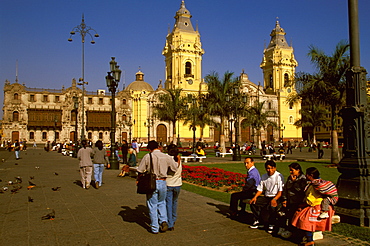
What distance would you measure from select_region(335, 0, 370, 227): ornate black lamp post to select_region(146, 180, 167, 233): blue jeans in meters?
3.26

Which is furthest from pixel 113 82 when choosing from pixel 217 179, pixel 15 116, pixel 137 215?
pixel 15 116

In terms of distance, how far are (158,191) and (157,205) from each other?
0.27 m

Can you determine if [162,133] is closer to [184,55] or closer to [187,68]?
[187,68]

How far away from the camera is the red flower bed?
11.2 metres

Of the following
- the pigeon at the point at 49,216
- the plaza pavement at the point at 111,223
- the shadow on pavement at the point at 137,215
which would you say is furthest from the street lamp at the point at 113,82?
the pigeon at the point at 49,216

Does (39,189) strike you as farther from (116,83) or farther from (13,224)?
(116,83)

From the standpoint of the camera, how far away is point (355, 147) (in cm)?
637

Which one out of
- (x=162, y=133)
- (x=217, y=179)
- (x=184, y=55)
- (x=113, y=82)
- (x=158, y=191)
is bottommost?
(x=217, y=179)

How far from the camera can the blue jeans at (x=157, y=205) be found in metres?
5.75

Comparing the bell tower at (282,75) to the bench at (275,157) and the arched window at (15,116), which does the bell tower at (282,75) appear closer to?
the bench at (275,157)

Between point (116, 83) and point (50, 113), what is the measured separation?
143 feet

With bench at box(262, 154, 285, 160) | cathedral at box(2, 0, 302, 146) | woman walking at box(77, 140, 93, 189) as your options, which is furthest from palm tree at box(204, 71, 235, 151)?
cathedral at box(2, 0, 302, 146)

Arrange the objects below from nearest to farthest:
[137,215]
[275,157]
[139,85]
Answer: [137,215] → [275,157] → [139,85]

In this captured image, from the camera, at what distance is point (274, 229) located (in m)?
5.73
